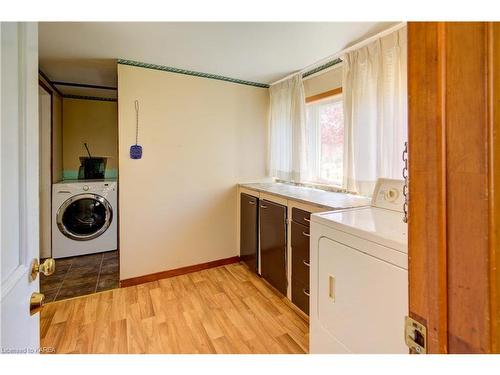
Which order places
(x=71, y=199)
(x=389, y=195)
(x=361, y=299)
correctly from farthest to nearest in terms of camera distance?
(x=71, y=199) → (x=389, y=195) → (x=361, y=299)

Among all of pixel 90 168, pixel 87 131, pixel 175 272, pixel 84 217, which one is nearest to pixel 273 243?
pixel 175 272

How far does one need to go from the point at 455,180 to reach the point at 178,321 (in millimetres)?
2141

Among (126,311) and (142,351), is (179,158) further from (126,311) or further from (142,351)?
(142,351)

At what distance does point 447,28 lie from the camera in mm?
402

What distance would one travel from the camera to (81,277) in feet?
9.04

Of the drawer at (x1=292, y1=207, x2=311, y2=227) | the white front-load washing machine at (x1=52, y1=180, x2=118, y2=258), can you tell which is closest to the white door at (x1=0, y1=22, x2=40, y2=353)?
the drawer at (x1=292, y1=207, x2=311, y2=227)

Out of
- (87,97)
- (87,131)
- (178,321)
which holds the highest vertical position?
(87,97)

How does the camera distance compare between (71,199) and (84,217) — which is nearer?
(71,199)

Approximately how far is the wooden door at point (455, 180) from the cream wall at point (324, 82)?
88.4 inches

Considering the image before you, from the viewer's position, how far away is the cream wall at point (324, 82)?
2.46 m

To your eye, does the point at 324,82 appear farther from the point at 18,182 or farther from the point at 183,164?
the point at 18,182

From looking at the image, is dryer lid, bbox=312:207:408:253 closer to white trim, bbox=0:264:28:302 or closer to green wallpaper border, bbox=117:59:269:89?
white trim, bbox=0:264:28:302

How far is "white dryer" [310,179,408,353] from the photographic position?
1.03 metres
